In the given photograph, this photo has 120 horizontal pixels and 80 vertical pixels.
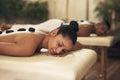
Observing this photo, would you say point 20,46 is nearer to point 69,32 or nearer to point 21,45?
point 21,45

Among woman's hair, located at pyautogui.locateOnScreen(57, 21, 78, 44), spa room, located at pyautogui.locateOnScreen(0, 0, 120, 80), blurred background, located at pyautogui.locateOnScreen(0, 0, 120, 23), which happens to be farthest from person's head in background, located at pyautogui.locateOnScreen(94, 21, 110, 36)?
blurred background, located at pyautogui.locateOnScreen(0, 0, 120, 23)

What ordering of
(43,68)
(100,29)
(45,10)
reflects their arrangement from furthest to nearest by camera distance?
(45,10)
(100,29)
(43,68)

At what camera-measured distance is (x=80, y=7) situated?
3527mm

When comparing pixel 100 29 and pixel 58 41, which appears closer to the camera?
pixel 58 41

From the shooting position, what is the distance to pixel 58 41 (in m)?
0.94

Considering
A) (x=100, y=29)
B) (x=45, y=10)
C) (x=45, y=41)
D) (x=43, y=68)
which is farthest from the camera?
(x=45, y=10)

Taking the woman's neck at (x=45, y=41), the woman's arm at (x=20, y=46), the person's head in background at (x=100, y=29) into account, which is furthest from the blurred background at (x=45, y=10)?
the woman's arm at (x=20, y=46)

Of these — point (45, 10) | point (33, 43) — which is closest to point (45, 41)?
point (33, 43)

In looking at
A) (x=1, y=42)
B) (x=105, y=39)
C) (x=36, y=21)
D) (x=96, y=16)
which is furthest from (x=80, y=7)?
(x=1, y=42)

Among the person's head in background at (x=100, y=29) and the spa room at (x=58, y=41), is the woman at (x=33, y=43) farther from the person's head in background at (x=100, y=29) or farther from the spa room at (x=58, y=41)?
the person's head in background at (x=100, y=29)

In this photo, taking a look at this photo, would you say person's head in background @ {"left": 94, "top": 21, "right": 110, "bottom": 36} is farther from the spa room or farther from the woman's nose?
Result: the woman's nose

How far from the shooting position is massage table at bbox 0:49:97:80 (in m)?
0.77

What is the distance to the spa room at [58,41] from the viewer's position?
0.81 m

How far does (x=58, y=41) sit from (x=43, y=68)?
181mm
